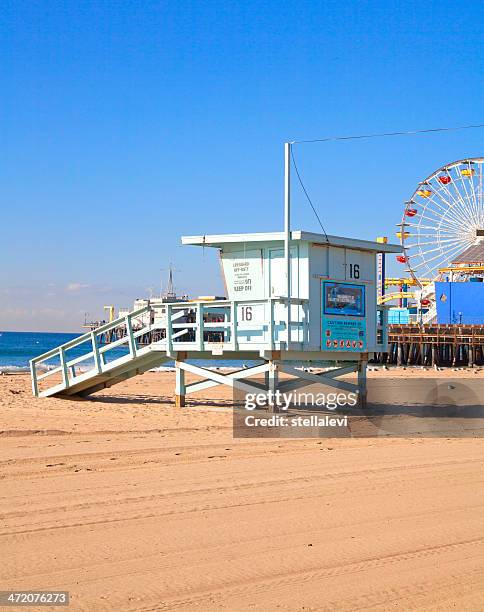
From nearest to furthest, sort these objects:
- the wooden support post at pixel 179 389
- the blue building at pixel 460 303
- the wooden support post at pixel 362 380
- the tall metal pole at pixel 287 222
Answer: the tall metal pole at pixel 287 222
the wooden support post at pixel 179 389
the wooden support post at pixel 362 380
the blue building at pixel 460 303

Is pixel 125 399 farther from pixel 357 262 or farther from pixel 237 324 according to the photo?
pixel 357 262

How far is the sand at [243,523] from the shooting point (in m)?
5.18

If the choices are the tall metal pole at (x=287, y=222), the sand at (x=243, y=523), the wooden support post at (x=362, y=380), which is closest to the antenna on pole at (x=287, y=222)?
the tall metal pole at (x=287, y=222)

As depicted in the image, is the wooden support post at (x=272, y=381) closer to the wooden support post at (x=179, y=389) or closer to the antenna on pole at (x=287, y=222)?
the antenna on pole at (x=287, y=222)

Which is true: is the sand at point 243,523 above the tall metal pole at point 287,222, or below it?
below

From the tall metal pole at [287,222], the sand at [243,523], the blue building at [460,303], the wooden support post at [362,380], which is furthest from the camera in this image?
the blue building at [460,303]

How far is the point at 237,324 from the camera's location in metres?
15.7

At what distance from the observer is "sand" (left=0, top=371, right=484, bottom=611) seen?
204 inches

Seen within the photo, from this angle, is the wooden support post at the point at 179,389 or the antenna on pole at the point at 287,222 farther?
the wooden support post at the point at 179,389

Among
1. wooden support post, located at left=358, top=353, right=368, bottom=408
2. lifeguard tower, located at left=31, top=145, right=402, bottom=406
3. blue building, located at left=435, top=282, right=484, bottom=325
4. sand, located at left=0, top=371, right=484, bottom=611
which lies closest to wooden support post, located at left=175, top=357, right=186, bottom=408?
lifeguard tower, located at left=31, top=145, right=402, bottom=406

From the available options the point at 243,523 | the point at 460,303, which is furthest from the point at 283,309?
the point at 460,303

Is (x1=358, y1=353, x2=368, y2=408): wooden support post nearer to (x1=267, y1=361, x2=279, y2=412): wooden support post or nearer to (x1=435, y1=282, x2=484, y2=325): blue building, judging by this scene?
(x1=267, y1=361, x2=279, y2=412): wooden support post

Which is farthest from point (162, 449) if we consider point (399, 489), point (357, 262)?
point (357, 262)

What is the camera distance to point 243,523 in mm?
6719
